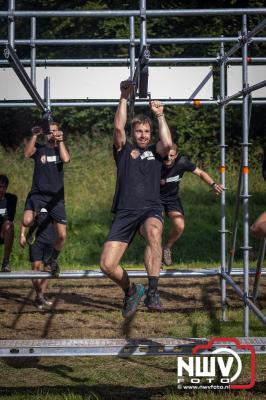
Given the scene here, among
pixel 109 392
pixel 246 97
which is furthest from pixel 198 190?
pixel 109 392

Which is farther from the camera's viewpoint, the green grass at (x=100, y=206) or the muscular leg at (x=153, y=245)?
the green grass at (x=100, y=206)

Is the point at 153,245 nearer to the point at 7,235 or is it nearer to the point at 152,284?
the point at 152,284

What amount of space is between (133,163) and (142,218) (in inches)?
19.9

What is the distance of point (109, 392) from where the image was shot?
6504 millimetres

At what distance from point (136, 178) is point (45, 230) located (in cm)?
298

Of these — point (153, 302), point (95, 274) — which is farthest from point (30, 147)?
point (153, 302)

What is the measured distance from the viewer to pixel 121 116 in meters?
6.89

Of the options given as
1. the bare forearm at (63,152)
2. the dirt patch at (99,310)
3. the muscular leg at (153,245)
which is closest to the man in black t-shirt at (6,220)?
the dirt patch at (99,310)

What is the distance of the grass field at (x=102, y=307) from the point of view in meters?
6.70

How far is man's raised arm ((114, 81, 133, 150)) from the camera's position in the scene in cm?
661

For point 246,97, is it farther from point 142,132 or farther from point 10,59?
point 10,59

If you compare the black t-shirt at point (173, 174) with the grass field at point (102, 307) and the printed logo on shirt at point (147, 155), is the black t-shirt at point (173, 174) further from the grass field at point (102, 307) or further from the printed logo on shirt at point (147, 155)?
the printed logo on shirt at point (147, 155)

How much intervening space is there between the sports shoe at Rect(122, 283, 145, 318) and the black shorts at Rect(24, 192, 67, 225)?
9.36 feet

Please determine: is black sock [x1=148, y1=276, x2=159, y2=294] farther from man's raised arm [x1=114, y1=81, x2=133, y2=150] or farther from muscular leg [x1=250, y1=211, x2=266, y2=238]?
man's raised arm [x1=114, y1=81, x2=133, y2=150]
